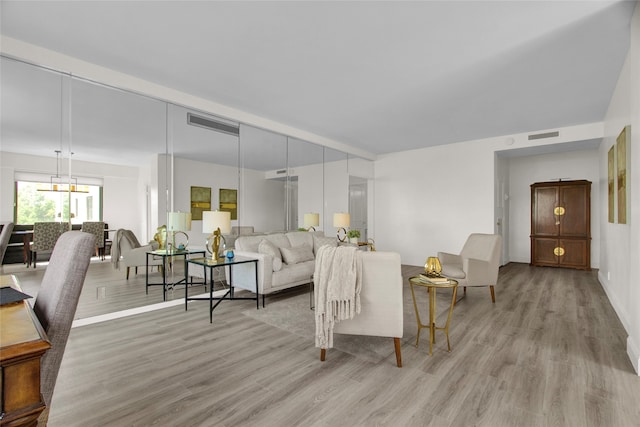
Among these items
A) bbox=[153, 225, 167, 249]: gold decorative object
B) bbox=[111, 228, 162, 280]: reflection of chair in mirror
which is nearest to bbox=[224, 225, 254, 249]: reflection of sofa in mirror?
bbox=[153, 225, 167, 249]: gold decorative object

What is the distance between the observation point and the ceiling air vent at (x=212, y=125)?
4262mm

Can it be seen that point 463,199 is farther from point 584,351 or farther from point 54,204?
point 54,204

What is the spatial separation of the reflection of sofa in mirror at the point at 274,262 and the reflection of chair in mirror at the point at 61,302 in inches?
114

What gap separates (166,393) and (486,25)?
3.88m

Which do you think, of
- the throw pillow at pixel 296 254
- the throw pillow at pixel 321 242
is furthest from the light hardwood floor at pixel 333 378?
the throw pillow at pixel 321 242

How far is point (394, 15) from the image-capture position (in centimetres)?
254

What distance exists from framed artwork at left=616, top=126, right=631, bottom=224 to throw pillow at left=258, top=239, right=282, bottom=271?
12.5 ft

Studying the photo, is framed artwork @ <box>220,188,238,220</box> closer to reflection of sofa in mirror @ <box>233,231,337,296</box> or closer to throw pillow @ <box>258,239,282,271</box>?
reflection of sofa in mirror @ <box>233,231,337,296</box>

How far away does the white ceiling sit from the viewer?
2.49 meters

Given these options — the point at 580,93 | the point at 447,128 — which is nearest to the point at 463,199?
the point at 447,128

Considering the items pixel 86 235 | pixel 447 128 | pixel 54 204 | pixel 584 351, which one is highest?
pixel 447 128

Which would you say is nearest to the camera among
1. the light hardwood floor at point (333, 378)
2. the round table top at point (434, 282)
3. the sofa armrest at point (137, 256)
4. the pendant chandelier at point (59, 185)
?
the light hardwood floor at point (333, 378)

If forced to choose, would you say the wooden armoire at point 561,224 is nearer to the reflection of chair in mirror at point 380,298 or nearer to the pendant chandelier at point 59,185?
the reflection of chair in mirror at point 380,298

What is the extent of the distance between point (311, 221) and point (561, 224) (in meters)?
5.49
